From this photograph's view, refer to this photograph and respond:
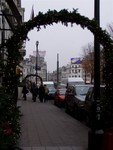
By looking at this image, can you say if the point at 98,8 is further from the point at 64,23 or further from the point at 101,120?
the point at 101,120

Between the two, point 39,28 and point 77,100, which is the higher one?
point 39,28

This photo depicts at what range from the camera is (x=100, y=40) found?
11.4m

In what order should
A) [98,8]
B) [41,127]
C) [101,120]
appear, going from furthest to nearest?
[41,127] < [98,8] < [101,120]

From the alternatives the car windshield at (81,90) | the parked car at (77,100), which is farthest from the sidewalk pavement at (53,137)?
the car windshield at (81,90)

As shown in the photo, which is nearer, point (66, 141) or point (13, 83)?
point (13, 83)

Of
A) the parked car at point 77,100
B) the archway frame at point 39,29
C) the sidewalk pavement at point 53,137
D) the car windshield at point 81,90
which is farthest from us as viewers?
the car windshield at point 81,90

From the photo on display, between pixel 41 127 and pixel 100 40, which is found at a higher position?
pixel 100 40

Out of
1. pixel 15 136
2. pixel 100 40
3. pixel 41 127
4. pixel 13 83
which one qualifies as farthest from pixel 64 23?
pixel 41 127

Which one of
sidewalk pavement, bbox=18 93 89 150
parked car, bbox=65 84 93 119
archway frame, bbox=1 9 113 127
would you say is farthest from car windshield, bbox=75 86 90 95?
archway frame, bbox=1 9 113 127

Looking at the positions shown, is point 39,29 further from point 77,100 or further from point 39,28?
point 77,100

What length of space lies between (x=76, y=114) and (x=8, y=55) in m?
12.4

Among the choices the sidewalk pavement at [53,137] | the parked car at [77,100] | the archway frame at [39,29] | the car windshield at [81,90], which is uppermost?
the archway frame at [39,29]

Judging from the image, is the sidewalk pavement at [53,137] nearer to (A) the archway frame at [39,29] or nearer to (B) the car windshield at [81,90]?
(A) the archway frame at [39,29]

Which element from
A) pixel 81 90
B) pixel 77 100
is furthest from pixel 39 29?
pixel 81 90
